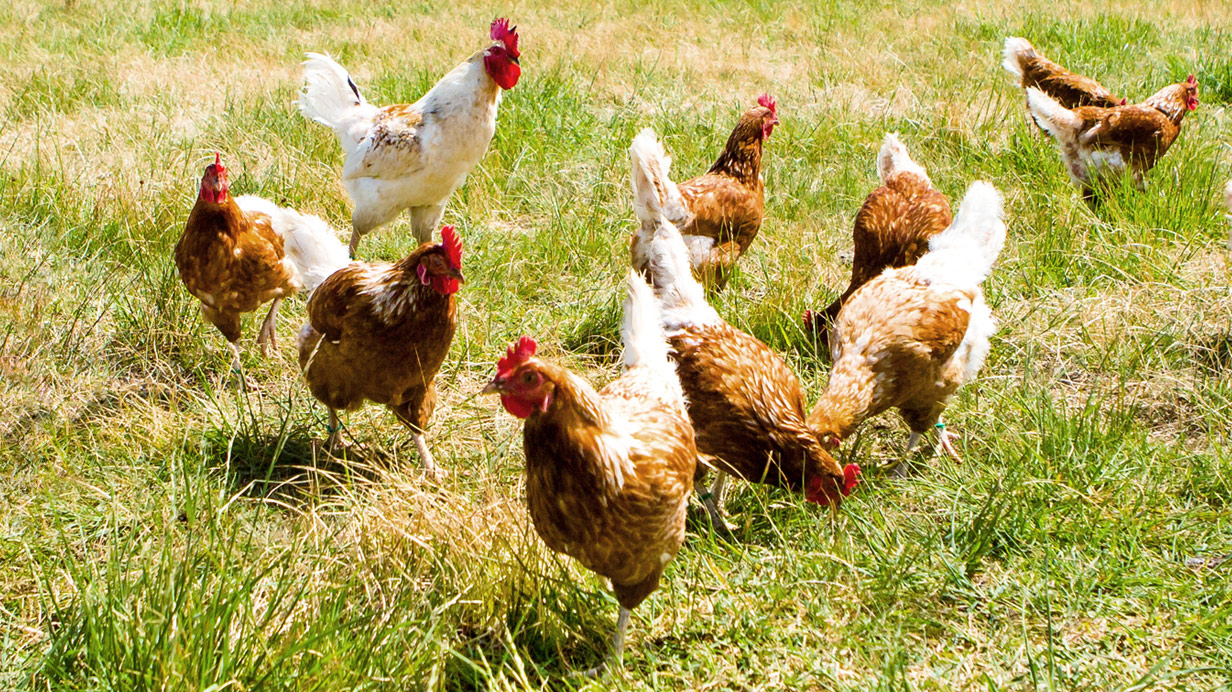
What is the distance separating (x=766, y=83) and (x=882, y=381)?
5526mm

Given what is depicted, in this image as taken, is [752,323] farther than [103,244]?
No

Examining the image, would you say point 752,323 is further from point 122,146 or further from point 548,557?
point 122,146

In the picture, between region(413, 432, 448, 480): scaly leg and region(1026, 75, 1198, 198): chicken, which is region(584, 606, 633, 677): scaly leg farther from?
region(1026, 75, 1198, 198): chicken

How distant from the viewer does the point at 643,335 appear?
10.5ft

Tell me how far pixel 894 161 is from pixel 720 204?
105cm

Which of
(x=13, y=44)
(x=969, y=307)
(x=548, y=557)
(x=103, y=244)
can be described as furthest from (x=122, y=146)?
(x=969, y=307)

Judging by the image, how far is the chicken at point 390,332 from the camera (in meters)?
3.47

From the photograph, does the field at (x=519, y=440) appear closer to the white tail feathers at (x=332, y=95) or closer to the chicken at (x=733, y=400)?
the chicken at (x=733, y=400)

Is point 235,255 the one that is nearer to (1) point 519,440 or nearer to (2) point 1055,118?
(1) point 519,440

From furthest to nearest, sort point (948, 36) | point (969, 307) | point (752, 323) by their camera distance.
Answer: point (948, 36)
point (752, 323)
point (969, 307)

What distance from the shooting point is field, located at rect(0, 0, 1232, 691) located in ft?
8.39

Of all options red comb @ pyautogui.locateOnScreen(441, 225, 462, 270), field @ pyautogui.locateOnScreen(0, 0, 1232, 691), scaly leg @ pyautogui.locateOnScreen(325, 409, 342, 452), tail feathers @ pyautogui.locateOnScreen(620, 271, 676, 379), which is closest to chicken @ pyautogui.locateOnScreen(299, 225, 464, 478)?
red comb @ pyautogui.locateOnScreen(441, 225, 462, 270)

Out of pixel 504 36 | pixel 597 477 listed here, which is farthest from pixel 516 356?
pixel 504 36

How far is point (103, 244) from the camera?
498 cm
